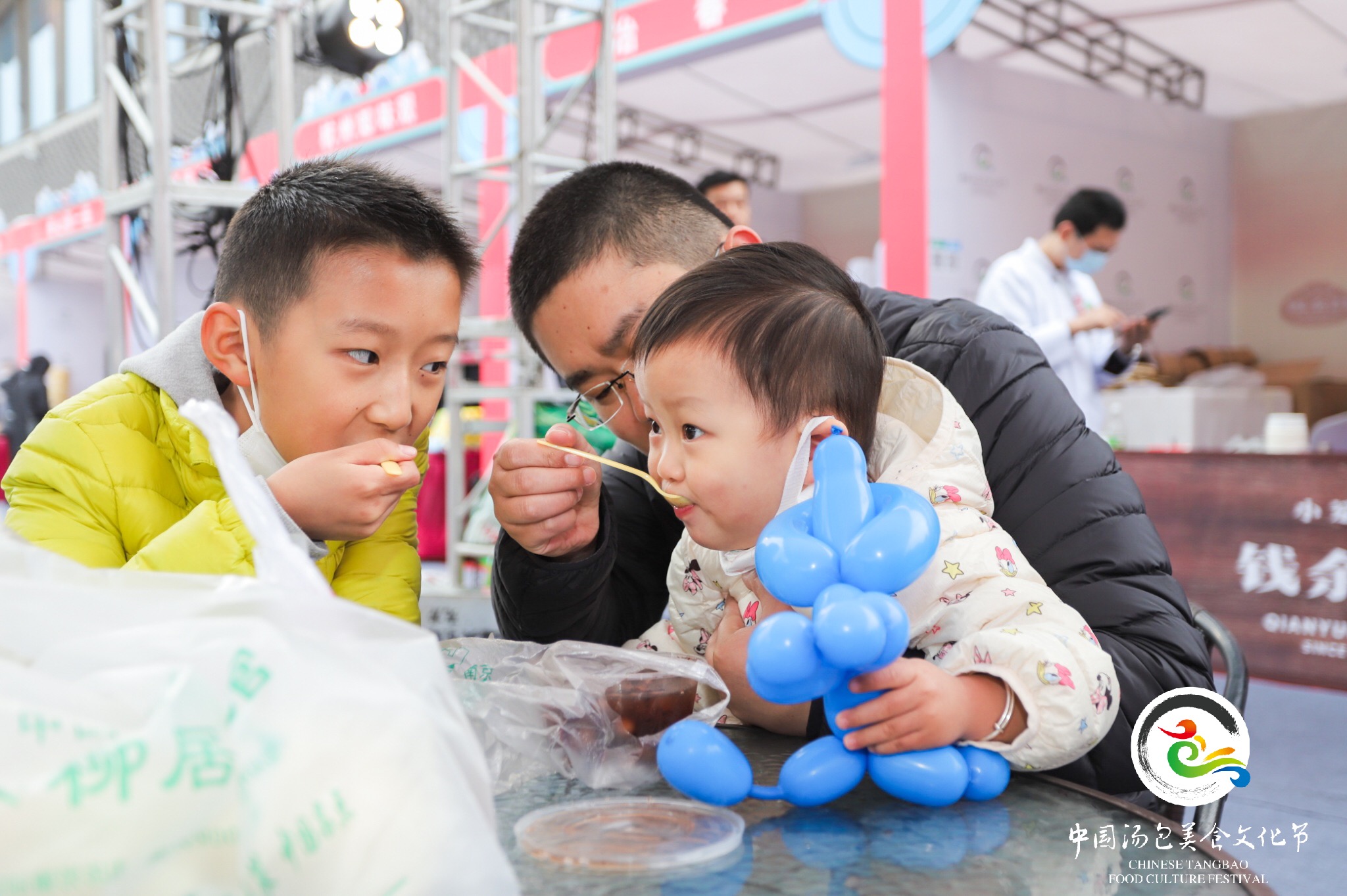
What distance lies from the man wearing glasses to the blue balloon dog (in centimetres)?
18

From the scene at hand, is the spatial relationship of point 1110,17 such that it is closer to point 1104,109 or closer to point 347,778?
point 1104,109

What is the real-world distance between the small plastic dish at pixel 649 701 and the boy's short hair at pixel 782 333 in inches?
11.3

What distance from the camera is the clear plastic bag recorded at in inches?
31.7

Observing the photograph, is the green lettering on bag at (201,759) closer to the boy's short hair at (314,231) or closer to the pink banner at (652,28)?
the boy's short hair at (314,231)

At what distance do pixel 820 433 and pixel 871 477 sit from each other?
0.40ft

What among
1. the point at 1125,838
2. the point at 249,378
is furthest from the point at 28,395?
the point at 1125,838

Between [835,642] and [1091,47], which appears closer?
[835,642]

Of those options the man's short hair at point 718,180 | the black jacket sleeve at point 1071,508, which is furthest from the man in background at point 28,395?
the black jacket sleeve at point 1071,508

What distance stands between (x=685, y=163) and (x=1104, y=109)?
3.41m

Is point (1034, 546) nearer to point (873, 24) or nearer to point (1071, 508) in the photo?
point (1071, 508)

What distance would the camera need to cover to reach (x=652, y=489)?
5.29 ft

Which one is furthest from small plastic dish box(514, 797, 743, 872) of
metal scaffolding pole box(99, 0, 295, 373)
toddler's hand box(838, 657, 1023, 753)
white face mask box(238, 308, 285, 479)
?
metal scaffolding pole box(99, 0, 295, 373)

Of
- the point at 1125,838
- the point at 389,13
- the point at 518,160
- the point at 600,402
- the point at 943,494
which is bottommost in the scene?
the point at 1125,838

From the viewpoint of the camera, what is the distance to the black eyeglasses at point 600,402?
1374mm
